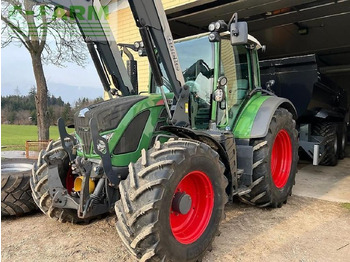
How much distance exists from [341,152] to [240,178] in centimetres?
590

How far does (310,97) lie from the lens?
19.7ft

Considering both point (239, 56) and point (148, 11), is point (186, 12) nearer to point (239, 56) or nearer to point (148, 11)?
point (239, 56)

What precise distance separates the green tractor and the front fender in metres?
0.01

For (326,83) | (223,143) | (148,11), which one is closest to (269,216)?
(223,143)

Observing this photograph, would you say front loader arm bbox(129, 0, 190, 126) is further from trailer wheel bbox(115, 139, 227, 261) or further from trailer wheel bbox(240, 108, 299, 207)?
trailer wheel bbox(240, 108, 299, 207)

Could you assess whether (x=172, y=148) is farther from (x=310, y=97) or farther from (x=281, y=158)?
(x=310, y=97)

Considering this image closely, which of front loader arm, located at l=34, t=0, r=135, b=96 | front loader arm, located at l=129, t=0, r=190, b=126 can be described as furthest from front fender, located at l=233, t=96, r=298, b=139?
front loader arm, located at l=34, t=0, r=135, b=96

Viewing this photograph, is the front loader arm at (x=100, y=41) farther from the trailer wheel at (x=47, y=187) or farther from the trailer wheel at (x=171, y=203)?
the trailer wheel at (x=171, y=203)

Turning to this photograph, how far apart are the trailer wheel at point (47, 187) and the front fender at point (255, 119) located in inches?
80.6

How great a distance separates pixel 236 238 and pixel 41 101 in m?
7.15

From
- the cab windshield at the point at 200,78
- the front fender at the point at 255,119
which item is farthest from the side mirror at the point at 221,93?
the front fender at the point at 255,119

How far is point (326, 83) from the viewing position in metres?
6.72

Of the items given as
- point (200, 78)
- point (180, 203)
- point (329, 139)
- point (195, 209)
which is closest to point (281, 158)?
point (200, 78)

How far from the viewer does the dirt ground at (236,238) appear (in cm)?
296
